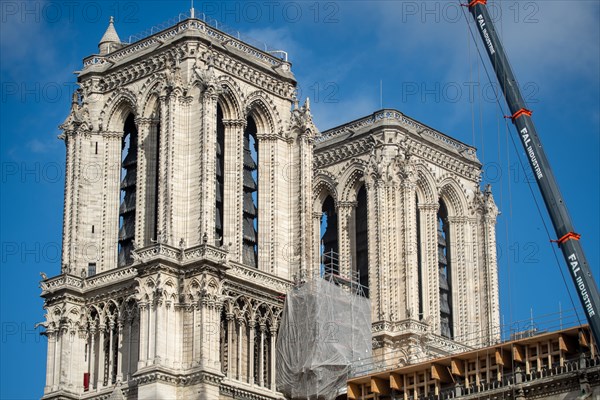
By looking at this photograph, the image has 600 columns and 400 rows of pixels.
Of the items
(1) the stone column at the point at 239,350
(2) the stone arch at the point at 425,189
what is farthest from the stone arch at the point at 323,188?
(1) the stone column at the point at 239,350

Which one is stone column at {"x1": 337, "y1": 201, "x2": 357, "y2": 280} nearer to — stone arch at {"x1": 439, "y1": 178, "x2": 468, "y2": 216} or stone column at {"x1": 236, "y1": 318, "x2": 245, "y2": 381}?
stone arch at {"x1": 439, "y1": 178, "x2": 468, "y2": 216}

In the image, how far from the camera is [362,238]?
99438 millimetres

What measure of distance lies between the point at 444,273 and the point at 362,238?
5.42 m

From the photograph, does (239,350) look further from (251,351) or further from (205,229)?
(205,229)

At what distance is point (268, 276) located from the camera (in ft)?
285

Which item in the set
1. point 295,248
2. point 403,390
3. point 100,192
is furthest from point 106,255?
point 403,390

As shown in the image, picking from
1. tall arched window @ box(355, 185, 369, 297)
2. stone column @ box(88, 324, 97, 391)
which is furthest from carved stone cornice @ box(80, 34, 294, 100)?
stone column @ box(88, 324, 97, 391)

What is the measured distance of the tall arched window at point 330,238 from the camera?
9769 centimetres

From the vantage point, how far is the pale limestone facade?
83000mm

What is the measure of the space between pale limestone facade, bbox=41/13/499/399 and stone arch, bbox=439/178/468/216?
245 centimetres

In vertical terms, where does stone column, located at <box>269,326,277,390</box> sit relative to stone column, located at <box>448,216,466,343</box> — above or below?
below

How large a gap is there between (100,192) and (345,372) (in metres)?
15.3

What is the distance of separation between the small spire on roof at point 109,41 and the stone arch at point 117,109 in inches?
168

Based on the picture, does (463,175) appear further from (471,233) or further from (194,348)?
(194,348)
